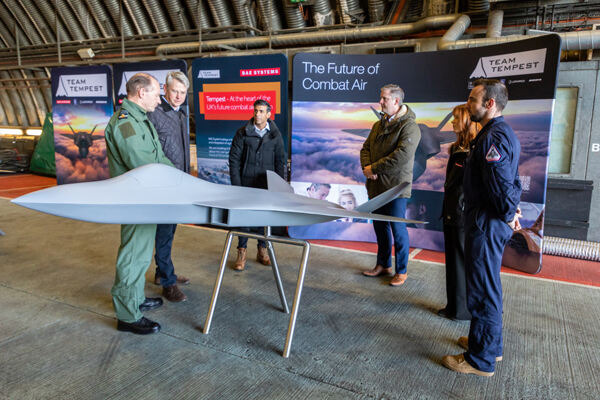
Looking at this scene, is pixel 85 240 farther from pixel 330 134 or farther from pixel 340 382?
pixel 340 382

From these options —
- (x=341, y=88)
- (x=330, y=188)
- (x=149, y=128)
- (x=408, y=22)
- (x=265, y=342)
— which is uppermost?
(x=408, y=22)

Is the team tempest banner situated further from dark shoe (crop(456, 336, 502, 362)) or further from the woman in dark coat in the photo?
dark shoe (crop(456, 336, 502, 362))

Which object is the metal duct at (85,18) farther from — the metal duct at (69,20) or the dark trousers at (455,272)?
the dark trousers at (455,272)

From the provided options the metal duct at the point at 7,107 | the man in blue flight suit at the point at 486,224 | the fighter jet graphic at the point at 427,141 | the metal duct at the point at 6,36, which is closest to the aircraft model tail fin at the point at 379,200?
the man in blue flight suit at the point at 486,224

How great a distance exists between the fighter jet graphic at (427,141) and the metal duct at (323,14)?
3596 mm

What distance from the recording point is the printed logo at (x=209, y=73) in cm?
568

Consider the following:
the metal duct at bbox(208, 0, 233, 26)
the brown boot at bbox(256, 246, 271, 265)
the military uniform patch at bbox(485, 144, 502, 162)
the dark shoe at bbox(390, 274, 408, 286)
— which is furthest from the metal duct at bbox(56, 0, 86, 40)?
the military uniform patch at bbox(485, 144, 502, 162)

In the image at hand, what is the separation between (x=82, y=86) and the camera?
25.4ft

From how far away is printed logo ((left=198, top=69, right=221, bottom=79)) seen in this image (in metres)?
5.68

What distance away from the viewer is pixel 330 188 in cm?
523

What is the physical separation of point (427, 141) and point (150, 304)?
11.7 ft

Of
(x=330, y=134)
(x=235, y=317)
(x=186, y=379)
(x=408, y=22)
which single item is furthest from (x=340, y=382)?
(x=408, y=22)

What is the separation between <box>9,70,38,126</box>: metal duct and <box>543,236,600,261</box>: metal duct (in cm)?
1380

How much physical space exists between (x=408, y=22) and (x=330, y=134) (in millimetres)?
3210
